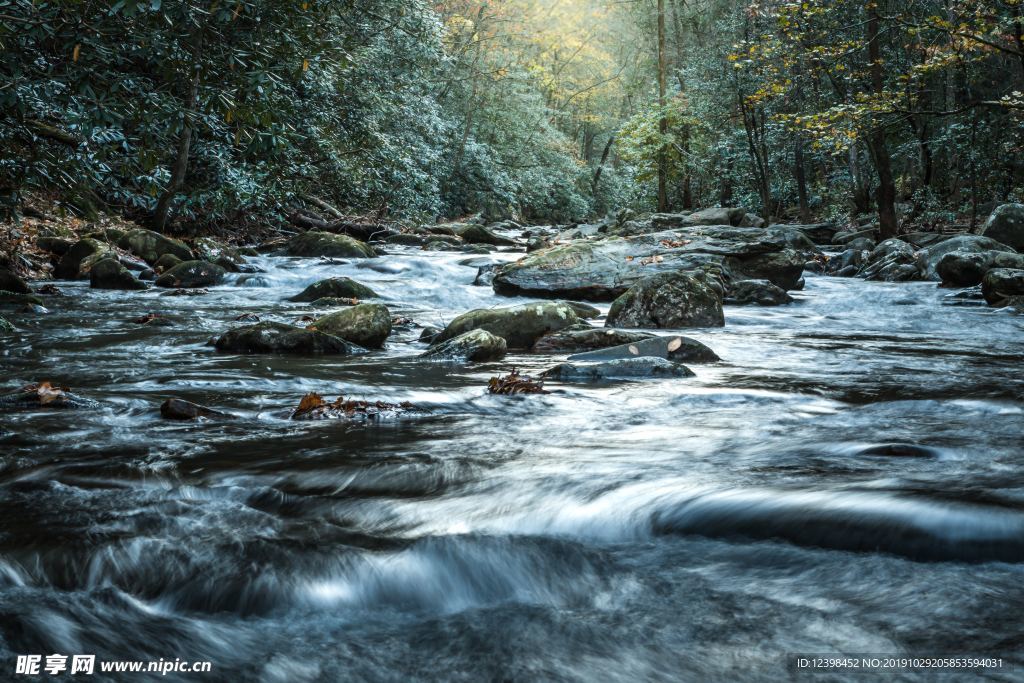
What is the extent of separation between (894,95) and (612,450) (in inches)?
427

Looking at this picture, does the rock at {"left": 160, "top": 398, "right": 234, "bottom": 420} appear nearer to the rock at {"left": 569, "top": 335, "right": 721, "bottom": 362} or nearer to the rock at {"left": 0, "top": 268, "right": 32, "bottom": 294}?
the rock at {"left": 569, "top": 335, "right": 721, "bottom": 362}

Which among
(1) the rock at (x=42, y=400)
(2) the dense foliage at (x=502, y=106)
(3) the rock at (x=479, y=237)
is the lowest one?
(1) the rock at (x=42, y=400)

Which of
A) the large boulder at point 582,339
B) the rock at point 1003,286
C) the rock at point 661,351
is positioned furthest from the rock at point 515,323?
the rock at point 1003,286

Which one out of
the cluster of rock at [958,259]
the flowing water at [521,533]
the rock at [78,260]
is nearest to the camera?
the flowing water at [521,533]

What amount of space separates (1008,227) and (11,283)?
53.3 ft

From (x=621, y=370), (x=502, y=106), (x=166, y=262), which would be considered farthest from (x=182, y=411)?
(x=502, y=106)

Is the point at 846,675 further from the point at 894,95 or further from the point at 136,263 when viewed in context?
the point at 136,263

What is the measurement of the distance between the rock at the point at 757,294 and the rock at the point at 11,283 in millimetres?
9676

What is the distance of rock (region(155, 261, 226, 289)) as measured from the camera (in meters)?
12.3

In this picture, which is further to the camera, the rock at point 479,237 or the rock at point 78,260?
the rock at point 479,237

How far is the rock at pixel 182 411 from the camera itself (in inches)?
162

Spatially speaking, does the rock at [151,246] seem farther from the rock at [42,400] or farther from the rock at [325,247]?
the rock at [42,400]

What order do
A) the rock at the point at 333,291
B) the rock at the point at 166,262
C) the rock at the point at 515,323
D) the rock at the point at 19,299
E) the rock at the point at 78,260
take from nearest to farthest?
the rock at the point at 515,323 → the rock at the point at 19,299 → the rock at the point at 333,291 → the rock at the point at 78,260 → the rock at the point at 166,262

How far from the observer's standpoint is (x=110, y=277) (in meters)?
11.5
